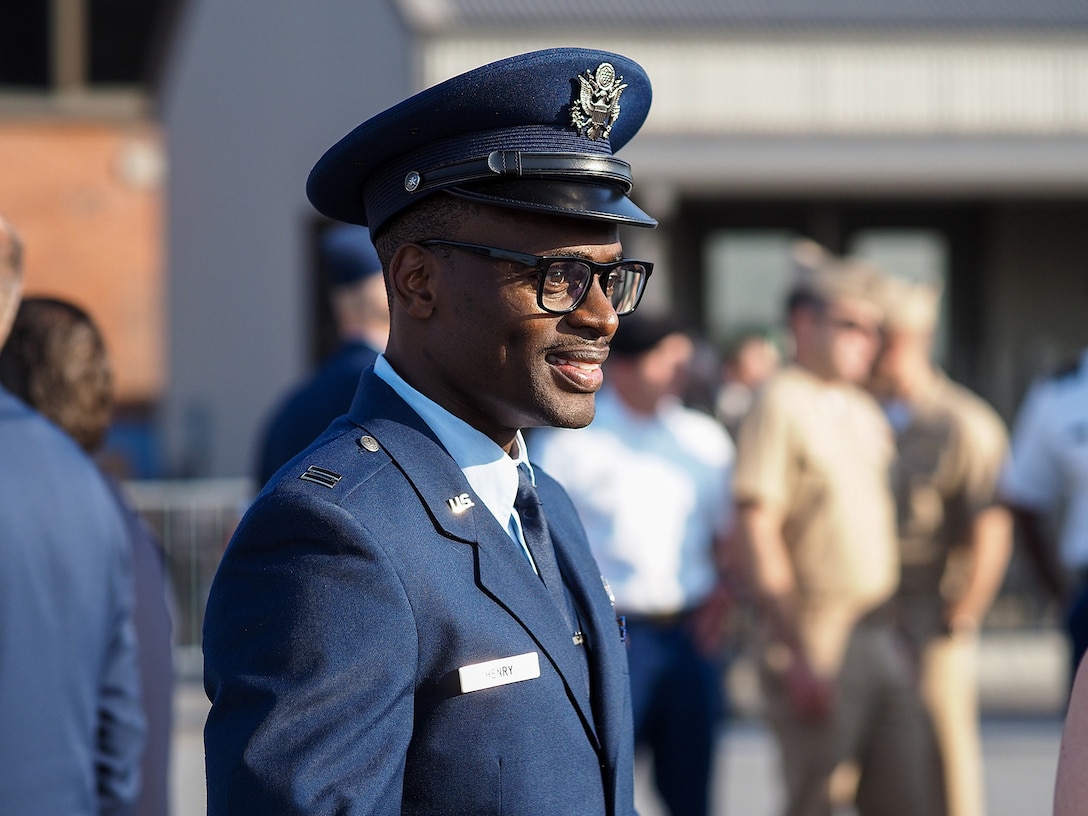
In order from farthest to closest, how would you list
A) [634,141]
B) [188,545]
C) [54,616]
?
[634,141], [188,545], [54,616]

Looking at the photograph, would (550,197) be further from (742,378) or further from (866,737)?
(742,378)

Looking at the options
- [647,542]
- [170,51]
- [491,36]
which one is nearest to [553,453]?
[647,542]

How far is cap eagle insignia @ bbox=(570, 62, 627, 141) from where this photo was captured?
80.9 inches

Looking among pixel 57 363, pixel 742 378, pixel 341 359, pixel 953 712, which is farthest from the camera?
pixel 742 378

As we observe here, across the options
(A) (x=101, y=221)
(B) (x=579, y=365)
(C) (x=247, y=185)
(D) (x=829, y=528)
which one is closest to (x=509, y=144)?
(B) (x=579, y=365)

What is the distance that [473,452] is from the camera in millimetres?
2039

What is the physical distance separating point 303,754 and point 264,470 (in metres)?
2.24

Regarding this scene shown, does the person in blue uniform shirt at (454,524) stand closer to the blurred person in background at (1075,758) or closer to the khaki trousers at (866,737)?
the blurred person in background at (1075,758)

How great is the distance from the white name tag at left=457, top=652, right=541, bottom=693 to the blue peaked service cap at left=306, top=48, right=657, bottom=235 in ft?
1.85

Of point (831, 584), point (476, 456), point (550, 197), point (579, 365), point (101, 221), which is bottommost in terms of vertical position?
point (831, 584)

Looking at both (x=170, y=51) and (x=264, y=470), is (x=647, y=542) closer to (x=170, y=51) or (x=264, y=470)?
(x=264, y=470)

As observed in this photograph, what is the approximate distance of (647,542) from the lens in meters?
5.21

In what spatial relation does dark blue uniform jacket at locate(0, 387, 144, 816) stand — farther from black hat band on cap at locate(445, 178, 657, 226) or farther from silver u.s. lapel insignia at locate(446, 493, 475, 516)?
black hat band on cap at locate(445, 178, 657, 226)

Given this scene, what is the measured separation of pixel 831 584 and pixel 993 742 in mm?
3153
